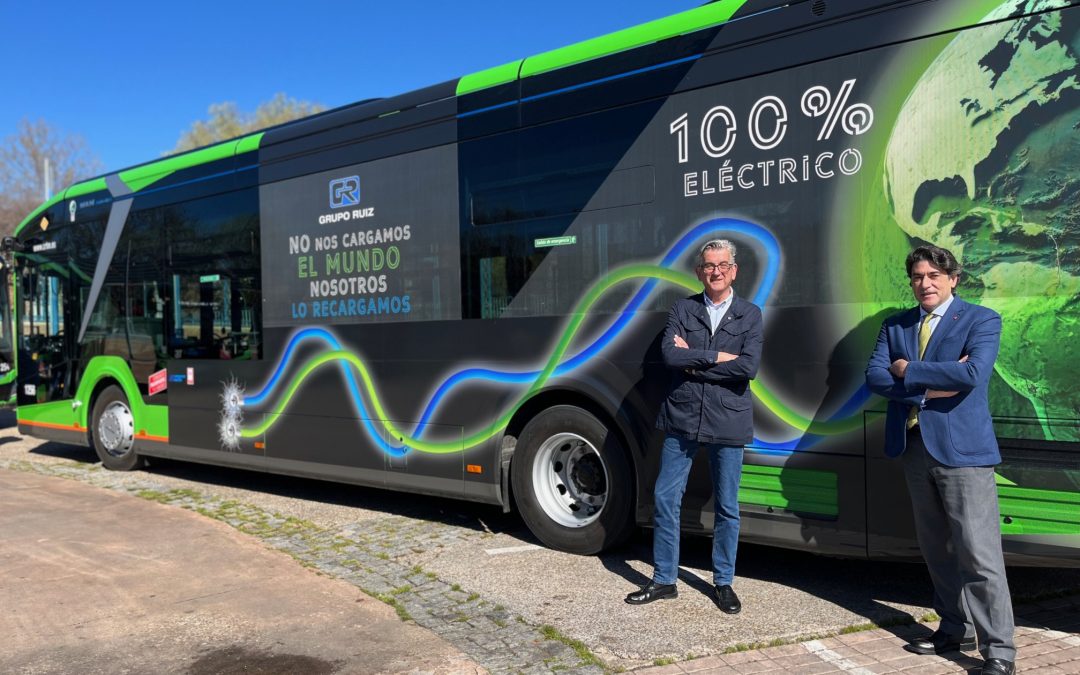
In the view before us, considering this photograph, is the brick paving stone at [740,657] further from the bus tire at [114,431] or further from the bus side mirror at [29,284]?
the bus side mirror at [29,284]

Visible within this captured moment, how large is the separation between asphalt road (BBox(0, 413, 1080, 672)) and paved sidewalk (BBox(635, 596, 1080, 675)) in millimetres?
117

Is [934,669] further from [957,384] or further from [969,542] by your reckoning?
[957,384]

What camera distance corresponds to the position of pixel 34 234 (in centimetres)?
1029

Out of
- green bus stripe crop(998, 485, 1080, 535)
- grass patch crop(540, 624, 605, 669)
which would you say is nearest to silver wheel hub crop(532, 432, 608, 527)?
grass patch crop(540, 624, 605, 669)

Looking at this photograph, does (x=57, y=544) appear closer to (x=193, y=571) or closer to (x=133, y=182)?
(x=193, y=571)

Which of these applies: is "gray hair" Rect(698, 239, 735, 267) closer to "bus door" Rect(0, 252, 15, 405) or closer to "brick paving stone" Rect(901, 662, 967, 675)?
"brick paving stone" Rect(901, 662, 967, 675)

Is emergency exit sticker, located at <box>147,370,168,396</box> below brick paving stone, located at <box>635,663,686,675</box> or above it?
above

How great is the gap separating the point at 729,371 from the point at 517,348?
5.83 feet

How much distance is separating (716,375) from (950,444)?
1166 mm

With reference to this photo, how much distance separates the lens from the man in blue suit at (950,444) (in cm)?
367

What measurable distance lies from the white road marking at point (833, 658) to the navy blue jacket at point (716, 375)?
1.02 metres

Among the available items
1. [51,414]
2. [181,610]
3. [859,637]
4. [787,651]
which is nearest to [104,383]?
[51,414]

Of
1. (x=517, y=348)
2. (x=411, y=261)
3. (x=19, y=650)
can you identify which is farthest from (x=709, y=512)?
(x=19, y=650)

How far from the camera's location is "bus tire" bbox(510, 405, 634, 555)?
17.6 ft
